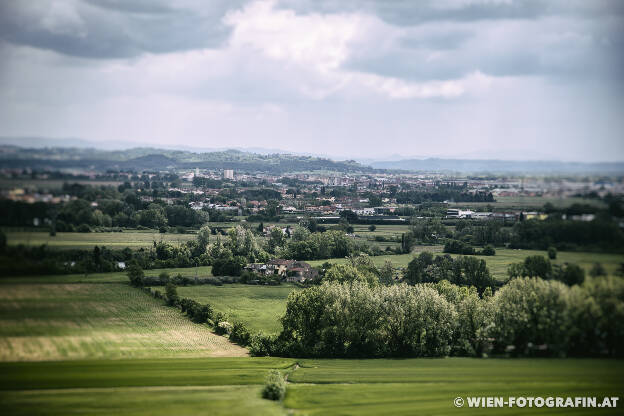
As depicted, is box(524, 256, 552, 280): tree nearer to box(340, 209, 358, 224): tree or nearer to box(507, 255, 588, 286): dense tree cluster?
box(507, 255, 588, 286): dense tree cluster

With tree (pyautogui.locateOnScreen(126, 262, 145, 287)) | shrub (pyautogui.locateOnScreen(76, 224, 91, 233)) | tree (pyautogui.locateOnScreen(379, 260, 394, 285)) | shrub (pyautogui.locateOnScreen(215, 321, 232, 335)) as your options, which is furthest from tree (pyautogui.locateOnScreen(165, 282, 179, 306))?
tree (pyautogui.locateOnScreen(379, 260, 394, 285))

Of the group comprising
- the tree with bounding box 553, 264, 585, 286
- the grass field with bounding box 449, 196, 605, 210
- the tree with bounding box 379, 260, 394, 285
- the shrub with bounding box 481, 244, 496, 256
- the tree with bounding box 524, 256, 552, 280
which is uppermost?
the grass field with bounding box 449, 196, 605, 210

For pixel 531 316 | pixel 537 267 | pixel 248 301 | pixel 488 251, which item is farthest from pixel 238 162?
pixel 531 316

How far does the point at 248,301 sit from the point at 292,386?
1729 centimetres

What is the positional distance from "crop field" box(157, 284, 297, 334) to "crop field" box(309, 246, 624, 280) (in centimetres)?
746

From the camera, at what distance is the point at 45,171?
23891 mm

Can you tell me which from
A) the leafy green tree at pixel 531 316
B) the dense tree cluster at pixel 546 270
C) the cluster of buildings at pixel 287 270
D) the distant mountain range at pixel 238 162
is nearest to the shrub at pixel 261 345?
the leafy green tree at pixel 531 316

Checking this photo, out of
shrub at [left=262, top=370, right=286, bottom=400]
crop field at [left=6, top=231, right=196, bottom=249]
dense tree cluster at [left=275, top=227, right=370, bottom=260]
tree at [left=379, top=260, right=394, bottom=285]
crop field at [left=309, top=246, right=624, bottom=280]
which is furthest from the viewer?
dense tree cluster at [left=275, top=227, right=370, bottom=260]

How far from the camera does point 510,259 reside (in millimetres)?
29625

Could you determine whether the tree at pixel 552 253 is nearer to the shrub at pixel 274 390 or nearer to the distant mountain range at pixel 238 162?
the distant mountain range at pixel 238 162

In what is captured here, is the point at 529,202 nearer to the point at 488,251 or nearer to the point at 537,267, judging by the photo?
the point at 537,267

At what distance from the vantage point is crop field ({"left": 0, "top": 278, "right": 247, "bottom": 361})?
63.1ft

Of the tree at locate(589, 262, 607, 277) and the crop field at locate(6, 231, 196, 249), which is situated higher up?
the tree at locate(589, 262, 607, 277)

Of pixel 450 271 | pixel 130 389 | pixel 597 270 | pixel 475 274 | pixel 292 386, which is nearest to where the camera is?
pixel 130 389
